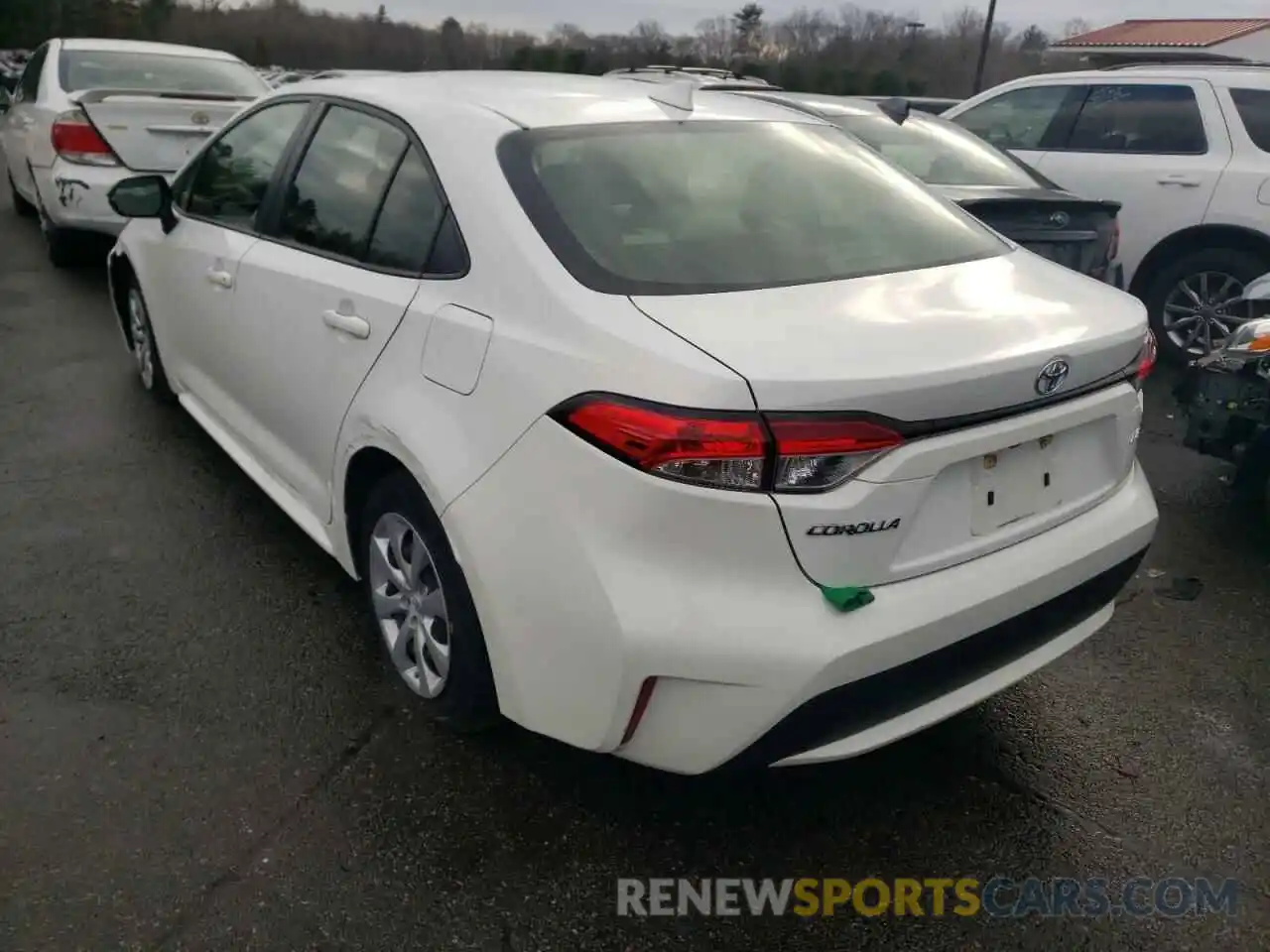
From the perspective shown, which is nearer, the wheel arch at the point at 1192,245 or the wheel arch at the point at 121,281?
the wheel arch at the point at 121,281

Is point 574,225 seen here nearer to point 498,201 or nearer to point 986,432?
point 498,201

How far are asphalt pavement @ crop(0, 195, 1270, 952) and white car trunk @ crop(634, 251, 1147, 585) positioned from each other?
1.82 ft

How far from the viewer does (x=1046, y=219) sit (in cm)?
527

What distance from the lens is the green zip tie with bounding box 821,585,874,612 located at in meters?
1.99

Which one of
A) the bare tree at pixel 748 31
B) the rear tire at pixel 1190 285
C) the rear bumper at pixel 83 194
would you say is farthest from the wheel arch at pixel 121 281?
the bare tree at pixel 748 31

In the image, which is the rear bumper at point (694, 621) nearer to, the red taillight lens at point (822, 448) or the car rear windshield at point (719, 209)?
the red taillight lens at point (822, 448)

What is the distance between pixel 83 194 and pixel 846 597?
6787 millimetres

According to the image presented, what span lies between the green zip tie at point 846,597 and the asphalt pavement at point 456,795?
382 millimetres

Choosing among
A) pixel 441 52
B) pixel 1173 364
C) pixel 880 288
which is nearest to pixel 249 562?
pixel 880 288

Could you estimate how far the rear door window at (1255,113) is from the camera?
240 inches

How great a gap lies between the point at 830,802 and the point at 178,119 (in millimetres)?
6435

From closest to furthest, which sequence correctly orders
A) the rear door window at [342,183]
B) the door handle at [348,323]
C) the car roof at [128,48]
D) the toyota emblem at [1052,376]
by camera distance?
the toyota emblem at [1052,376] → the door handle at [348,323] → the rear door window at [342,183] → the car roof at [128,48]

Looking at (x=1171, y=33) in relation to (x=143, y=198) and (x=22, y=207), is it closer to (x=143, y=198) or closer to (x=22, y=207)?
(x=22, y=207)
